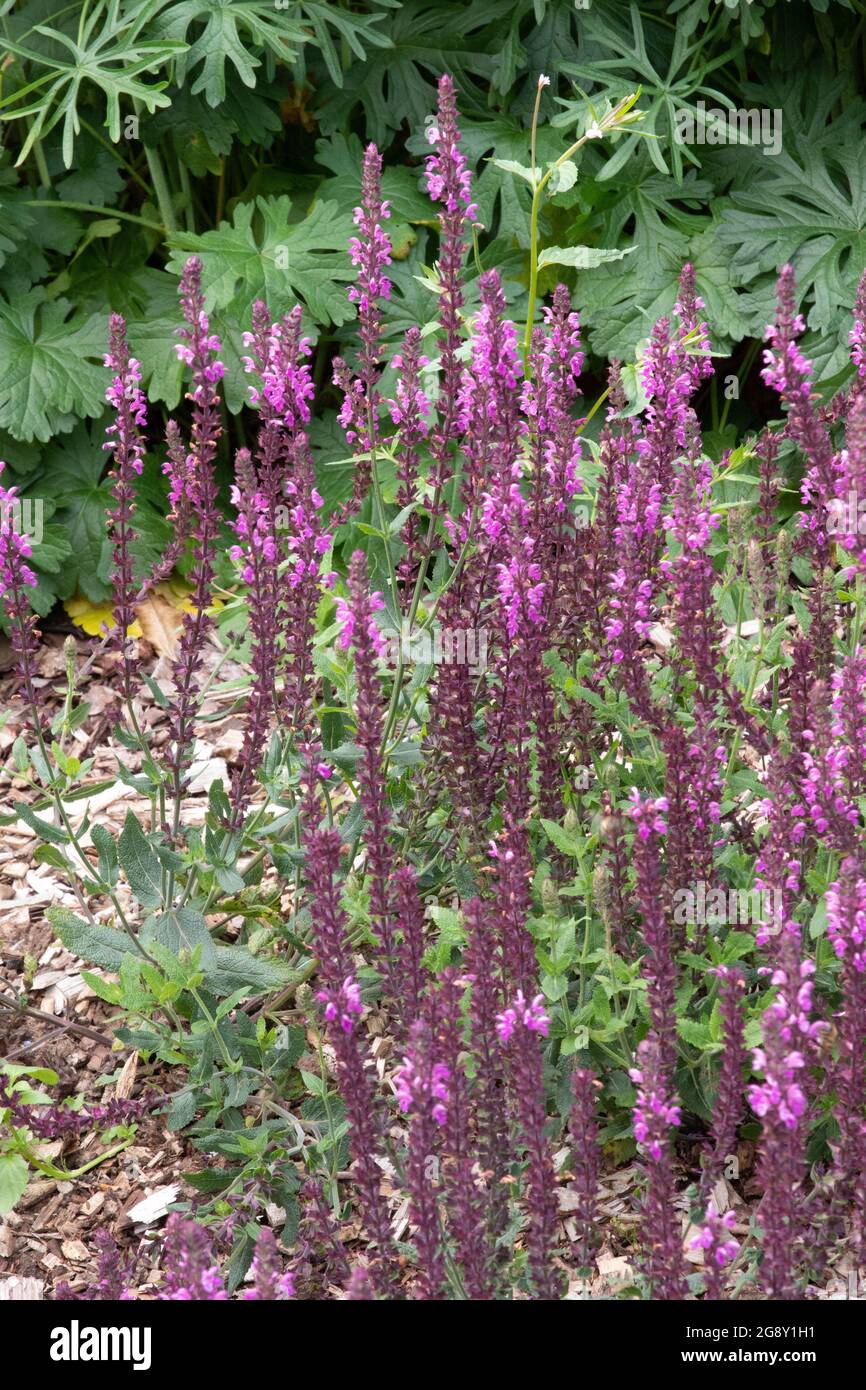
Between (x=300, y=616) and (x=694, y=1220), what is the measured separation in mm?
1358

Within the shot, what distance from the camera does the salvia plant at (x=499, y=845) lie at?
7.75ft

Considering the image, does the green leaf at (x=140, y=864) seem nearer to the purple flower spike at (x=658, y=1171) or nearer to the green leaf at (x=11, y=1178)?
the green leaf at (x=11, y=1178)

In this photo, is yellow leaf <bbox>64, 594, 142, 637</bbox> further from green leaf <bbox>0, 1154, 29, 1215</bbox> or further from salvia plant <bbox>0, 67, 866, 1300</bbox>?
green leaf <bbox>0, 1154, 29, 1215</bbox>

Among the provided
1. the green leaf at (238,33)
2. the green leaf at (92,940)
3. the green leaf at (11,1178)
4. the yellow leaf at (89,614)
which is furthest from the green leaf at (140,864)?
the green leaf at (238,33)

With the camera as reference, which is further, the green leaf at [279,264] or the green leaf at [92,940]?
the green leaf at [279,264]

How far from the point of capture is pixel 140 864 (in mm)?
3156

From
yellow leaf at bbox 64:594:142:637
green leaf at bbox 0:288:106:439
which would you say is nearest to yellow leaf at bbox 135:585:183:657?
yellow leaf at bbox 64:594:142:637

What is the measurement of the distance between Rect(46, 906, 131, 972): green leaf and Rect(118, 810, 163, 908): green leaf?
0.36 feet

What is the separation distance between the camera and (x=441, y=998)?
2199 millimetres

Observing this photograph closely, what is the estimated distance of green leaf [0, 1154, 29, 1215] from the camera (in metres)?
2.88

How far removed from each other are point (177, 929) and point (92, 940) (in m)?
0.17

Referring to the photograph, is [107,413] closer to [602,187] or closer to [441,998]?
[602,187]

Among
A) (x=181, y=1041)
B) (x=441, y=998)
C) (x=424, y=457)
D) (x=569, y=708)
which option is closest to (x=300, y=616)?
(x=569, y=708)

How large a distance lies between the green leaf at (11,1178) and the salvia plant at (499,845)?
0.04 m
